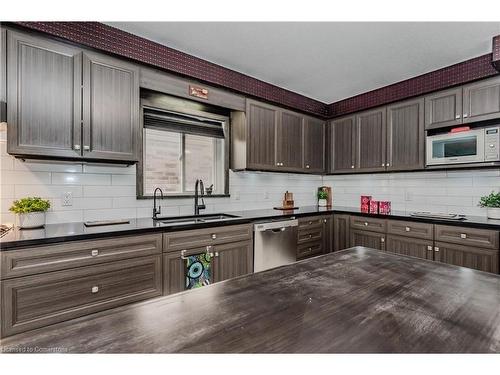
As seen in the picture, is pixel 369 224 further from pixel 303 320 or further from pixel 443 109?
pixel 303 320

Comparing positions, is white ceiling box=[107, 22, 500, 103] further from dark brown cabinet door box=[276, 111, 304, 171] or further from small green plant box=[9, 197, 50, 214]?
small green plant box=[9, 197, 50, 214]

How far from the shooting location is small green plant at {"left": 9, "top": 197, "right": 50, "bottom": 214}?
1.98 m

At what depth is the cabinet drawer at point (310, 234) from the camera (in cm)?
347

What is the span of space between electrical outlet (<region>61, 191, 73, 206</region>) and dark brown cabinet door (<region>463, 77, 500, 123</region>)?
4.01m

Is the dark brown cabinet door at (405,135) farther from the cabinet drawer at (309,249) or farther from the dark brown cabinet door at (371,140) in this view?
→ the cabinet drawer at (309,249)

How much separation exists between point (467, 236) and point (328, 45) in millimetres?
2285

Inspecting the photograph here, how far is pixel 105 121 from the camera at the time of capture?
89.9 inches

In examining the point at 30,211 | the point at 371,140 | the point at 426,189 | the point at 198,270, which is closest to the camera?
the point at 30,211

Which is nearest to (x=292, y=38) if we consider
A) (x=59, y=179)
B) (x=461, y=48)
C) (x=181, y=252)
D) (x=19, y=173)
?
(x=461, y=48)

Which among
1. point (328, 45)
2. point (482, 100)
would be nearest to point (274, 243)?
point (328, 45)

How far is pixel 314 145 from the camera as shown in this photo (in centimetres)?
411

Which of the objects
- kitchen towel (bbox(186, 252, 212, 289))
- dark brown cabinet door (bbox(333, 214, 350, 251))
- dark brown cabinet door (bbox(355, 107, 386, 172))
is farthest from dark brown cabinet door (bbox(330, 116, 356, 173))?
kitchen towel (bbox(186, 252, 212, 289))

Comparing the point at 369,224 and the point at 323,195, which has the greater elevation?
the point at 323,195

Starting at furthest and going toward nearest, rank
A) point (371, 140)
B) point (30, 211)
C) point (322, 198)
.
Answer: point (322, 198)
point (371, 140)
point (30, 211)
